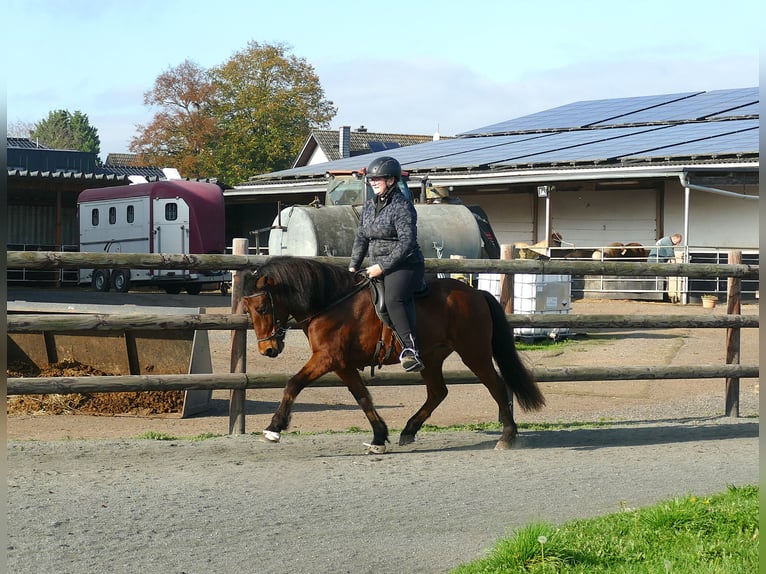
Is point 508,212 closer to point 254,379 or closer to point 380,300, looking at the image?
point 254,379

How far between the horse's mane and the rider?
33 centimetres

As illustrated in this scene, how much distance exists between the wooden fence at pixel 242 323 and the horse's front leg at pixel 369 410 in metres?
0.60

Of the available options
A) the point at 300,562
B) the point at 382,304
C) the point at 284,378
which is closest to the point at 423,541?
the point at 300,562

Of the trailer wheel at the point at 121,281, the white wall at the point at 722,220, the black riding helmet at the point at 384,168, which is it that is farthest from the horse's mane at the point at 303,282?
the trailer wheel at the point at 121,281

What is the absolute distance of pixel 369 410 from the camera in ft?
27.6

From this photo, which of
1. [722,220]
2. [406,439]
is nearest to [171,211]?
[722,220]

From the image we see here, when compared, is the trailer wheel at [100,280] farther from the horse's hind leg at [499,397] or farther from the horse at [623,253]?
the horse's hind leg at [499,397]

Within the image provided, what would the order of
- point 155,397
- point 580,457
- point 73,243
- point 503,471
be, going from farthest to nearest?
point 73,243 → point 155,397 → point 580,457 → point 503,471

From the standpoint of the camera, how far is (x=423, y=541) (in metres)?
5.85

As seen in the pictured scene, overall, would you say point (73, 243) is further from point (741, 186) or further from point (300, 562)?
point (300, 562)

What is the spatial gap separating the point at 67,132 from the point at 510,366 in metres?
144

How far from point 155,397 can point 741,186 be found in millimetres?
21708

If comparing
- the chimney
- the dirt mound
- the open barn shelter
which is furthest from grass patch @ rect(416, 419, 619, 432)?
the chimney

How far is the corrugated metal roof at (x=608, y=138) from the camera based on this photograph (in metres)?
28.9
